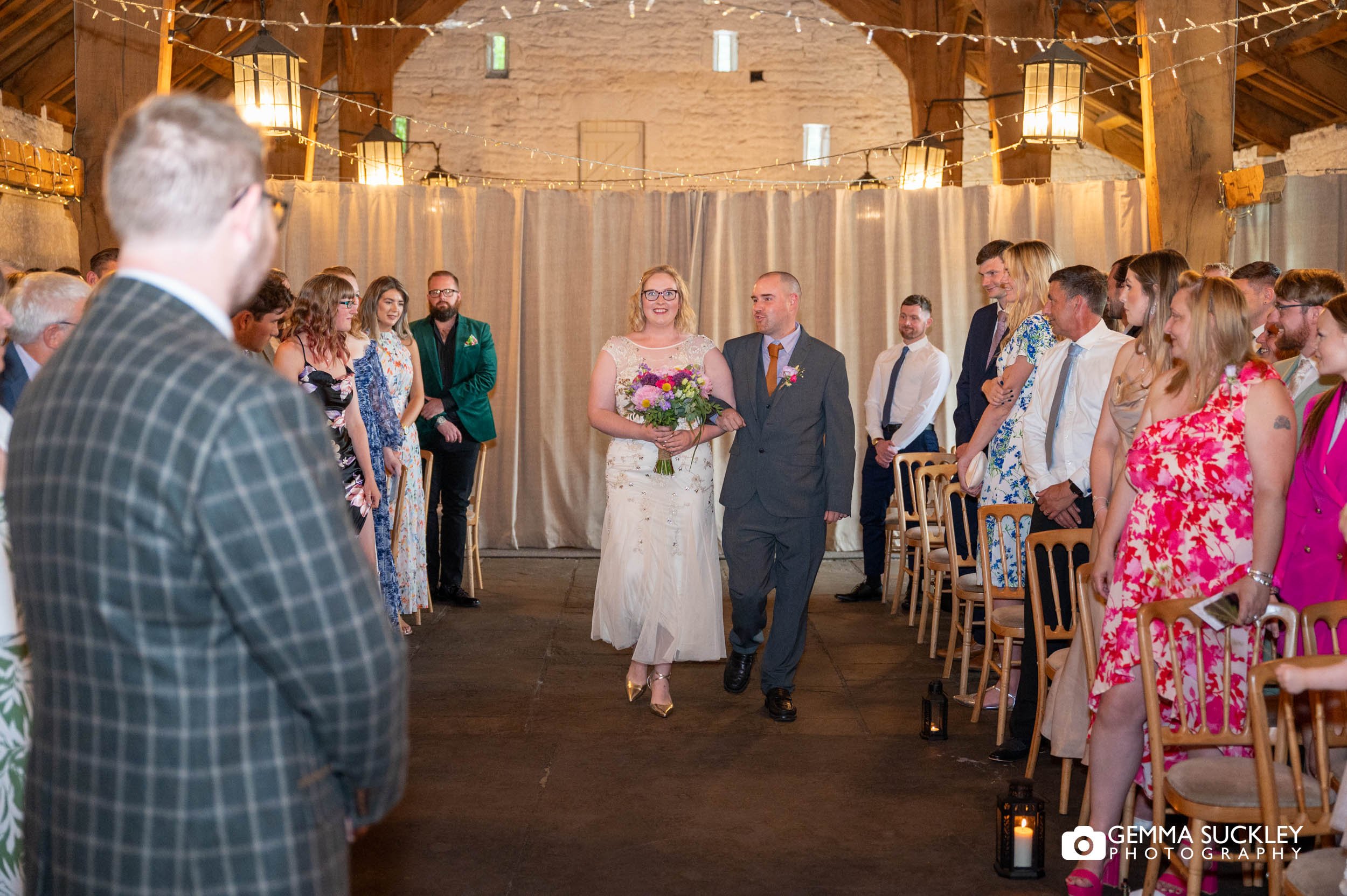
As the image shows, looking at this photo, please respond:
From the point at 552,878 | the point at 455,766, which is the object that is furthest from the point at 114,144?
the point at 455,766

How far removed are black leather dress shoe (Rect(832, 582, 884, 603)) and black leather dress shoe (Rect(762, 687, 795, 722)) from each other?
2.34 meters

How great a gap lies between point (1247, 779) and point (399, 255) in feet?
21.7

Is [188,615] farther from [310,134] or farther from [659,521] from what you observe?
[310,134]

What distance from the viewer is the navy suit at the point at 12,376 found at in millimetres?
3250

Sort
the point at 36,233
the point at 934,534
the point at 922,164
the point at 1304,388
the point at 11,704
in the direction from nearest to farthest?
the point at 11,704 < the point at 1304,388 < the point at 934,534 < the point at 36,233 < the point at 922,164

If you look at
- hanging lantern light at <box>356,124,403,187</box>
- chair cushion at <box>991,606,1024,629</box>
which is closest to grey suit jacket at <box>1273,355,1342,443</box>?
chair cushion at <box>991,606,1024,629</box>

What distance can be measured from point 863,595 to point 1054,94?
3.22 metres

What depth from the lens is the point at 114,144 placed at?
1.41 m

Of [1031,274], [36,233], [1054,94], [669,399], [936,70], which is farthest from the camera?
[936,70]

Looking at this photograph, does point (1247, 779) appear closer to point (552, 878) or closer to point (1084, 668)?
point (1084, 668)

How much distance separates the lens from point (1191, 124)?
6.54 metres


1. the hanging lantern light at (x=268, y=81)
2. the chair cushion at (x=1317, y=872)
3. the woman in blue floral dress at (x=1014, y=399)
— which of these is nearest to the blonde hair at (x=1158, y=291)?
the woman in blue floral dress at (x=1014, y=399)

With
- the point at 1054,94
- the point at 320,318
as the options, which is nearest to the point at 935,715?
the point at 320,318

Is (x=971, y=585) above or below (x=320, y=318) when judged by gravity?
below
